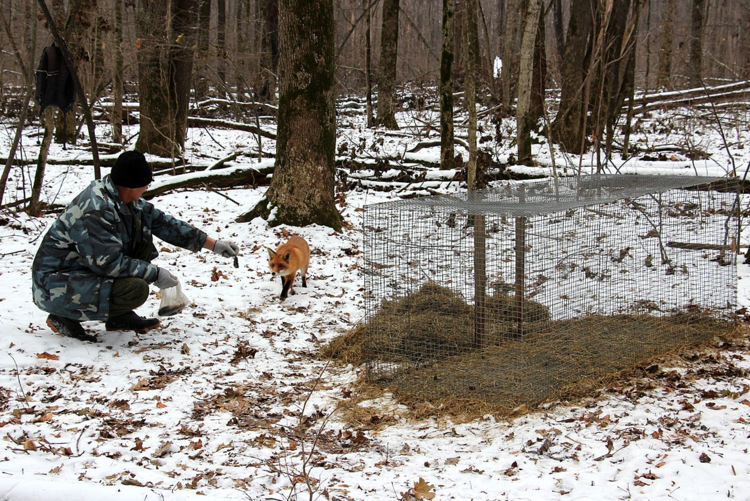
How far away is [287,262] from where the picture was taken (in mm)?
6176

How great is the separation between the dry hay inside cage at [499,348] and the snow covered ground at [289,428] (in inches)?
7.8

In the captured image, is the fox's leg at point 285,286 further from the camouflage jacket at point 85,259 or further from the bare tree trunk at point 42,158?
the bare tree trunk at point 42,158

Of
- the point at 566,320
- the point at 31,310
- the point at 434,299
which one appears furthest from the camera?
the point at 31,310

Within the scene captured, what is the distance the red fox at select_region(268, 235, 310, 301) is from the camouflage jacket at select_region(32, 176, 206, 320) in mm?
1742

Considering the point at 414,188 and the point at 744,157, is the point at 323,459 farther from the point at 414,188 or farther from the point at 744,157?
the point at 744,157

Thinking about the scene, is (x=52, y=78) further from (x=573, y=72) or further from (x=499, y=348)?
(x=573, y=72)

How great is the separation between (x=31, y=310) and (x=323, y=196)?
4.01 m

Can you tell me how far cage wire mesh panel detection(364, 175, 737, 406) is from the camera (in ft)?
13.4

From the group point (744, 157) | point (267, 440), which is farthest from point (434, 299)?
point (744, 157)

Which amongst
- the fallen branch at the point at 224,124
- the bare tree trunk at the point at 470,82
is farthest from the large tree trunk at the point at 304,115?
the fallen branch at the point at 224,124

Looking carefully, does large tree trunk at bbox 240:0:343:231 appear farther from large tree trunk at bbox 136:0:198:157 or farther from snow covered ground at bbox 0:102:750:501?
large tree trunk at bbox 136:0:198:157

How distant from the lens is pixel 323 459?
10.4ft

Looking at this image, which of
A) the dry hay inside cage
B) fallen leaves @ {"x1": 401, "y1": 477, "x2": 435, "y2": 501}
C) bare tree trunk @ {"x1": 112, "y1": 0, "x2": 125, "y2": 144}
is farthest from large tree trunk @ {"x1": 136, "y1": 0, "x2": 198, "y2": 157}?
fallen leaves @ {"x1": 401, "y1": 477, "x2": 435, "y2": 501}

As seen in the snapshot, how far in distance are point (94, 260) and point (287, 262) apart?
213 cm
